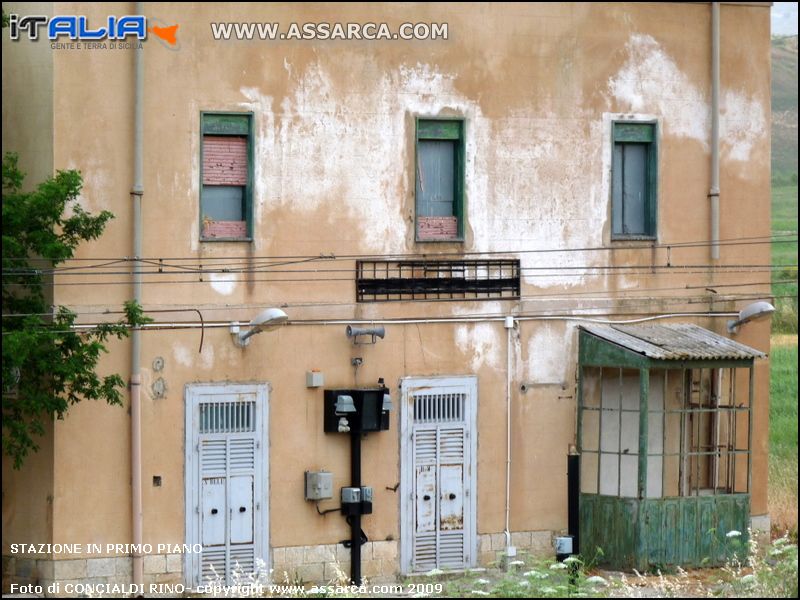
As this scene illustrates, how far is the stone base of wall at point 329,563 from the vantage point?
18062 millimetres

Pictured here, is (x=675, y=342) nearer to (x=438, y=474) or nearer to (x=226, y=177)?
(x=438, y=474)

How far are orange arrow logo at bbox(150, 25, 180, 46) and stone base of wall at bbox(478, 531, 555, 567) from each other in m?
7.66

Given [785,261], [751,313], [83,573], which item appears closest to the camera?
[83,573]

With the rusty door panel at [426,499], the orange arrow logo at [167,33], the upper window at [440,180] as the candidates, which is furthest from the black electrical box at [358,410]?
the orange arrow logo at [167,33]

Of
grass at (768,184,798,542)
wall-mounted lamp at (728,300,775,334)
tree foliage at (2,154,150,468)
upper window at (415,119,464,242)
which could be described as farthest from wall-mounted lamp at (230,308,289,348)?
grass at (768,184,798,542)

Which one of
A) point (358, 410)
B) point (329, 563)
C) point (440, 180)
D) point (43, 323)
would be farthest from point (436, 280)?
point (43, 323)

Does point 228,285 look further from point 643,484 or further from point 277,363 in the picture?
Result: point 643,484

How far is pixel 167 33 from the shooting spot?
57.2 feet

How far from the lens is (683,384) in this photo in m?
19.8

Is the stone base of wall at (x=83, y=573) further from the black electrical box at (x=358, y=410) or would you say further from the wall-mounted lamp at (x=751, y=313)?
the wall-mounted lamp at (x=751, y=313)

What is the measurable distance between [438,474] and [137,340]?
442 cm

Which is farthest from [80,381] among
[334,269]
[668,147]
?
[668,147]

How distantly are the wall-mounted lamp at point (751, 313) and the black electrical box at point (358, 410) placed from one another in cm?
527

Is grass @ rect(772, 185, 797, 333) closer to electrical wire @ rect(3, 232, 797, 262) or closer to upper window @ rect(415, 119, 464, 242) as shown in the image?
electrical wire @ rect(3, 232, 797, 262)
